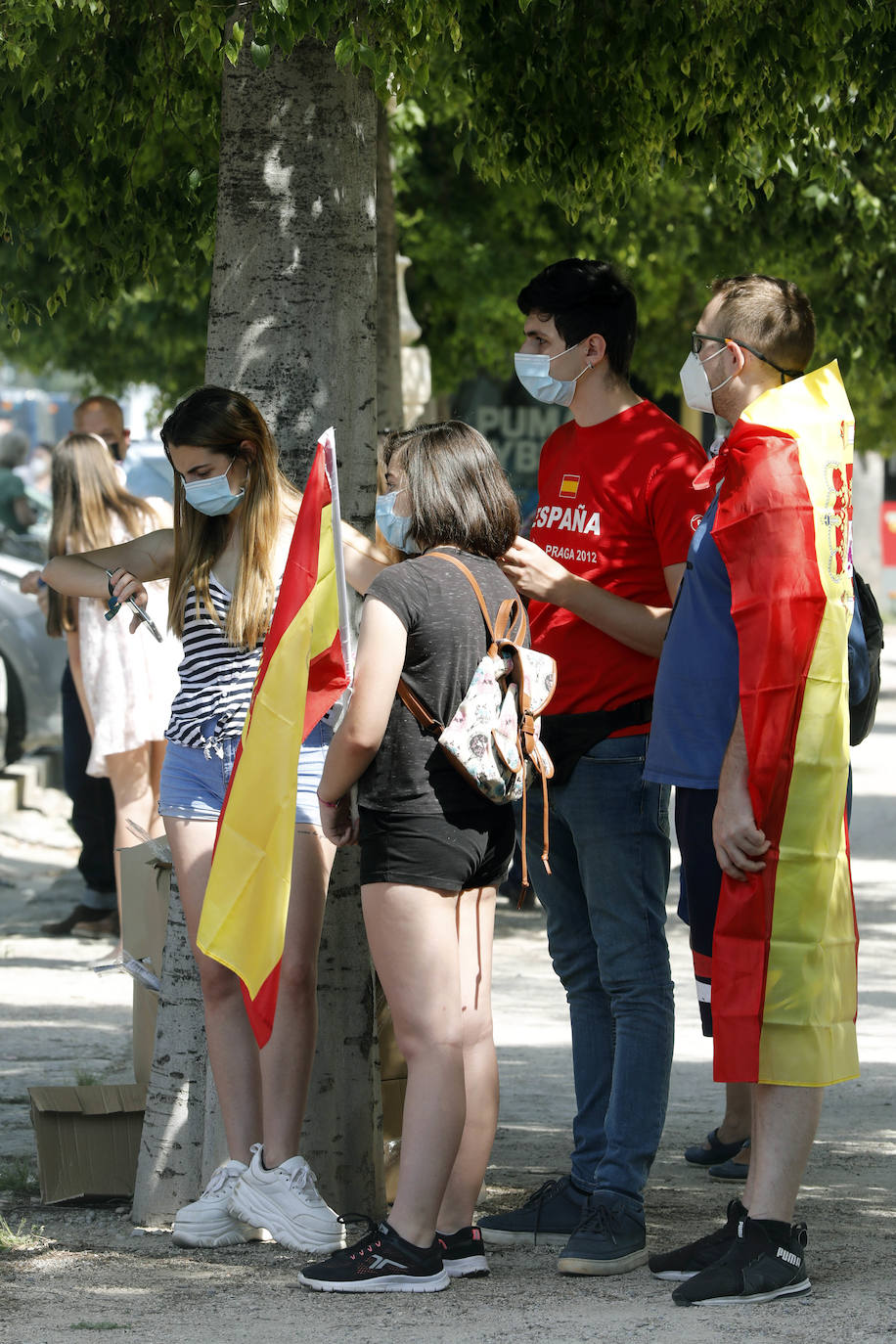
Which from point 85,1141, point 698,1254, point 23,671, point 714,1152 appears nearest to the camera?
point 698,1254

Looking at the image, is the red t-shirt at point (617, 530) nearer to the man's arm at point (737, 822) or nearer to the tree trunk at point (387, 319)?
the man's arm at point (737, 822)

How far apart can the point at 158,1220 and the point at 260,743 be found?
1312 millimetres

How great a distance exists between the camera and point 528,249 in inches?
551

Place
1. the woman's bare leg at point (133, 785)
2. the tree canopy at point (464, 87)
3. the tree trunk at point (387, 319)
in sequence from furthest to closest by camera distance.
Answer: the tree trunk at point (387, 319) → the woman's bare leg at point (133, 785) → the tree canopy at point (464, 87)

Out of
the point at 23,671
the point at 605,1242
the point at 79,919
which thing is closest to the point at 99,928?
the point at 79,919

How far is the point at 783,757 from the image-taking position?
153 inches

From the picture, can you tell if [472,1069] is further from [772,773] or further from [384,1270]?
[772,773]

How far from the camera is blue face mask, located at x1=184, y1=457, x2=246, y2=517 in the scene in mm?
4293

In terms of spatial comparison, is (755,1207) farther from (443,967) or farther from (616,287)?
(616,287)

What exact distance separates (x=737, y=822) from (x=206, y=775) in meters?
1.27

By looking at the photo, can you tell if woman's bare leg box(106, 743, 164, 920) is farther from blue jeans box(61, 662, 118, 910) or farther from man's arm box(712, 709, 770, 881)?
man's arm box(712, 709, 770, 881)

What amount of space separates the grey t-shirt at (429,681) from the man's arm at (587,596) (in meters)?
0.17

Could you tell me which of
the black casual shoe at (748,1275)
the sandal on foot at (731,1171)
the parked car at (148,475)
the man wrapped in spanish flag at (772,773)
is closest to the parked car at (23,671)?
the parked car at (148,475)

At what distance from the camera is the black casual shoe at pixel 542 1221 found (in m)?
4.42
